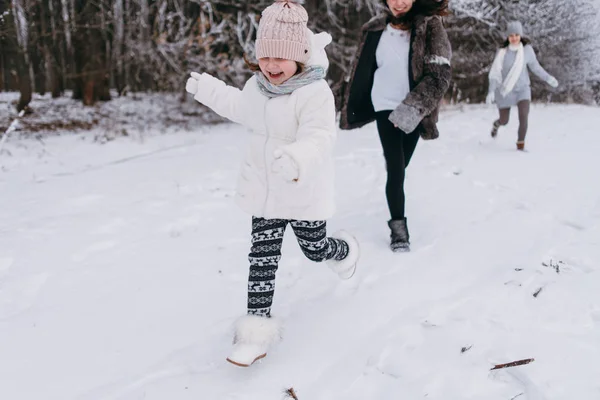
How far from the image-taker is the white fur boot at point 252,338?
2162mm

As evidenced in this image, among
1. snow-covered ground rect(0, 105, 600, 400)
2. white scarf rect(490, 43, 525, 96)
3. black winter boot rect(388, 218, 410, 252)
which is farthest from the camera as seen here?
white scarf rect(490, 43, 525, 96)

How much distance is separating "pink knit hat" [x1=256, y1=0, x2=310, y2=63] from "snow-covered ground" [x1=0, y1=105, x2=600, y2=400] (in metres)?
1.37

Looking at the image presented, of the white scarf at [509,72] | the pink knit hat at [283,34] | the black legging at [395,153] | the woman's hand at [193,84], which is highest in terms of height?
the pink knit hat at [283,34]

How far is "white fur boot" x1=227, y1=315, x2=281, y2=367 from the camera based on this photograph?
2.16 metres

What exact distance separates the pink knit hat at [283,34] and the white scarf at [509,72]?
5012mm

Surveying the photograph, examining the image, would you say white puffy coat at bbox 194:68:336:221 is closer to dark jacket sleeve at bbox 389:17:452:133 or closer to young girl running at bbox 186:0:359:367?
young girl running at bbox 186:0:359:367

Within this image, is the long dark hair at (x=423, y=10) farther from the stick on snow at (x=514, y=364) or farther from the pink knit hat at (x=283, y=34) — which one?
the stick on snow at (x=514, y=364)

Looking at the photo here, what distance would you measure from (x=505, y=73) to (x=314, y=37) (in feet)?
16.5

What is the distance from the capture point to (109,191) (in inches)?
201

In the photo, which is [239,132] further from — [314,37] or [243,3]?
[314,37]

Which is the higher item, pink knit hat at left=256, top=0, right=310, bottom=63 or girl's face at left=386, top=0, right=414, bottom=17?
girl's face at left=386, top=0, right=414, bottom=17

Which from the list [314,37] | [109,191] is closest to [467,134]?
[109,191]

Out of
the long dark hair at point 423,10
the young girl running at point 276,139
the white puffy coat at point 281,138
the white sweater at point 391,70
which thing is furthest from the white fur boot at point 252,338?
the long dark hair at point 423,10

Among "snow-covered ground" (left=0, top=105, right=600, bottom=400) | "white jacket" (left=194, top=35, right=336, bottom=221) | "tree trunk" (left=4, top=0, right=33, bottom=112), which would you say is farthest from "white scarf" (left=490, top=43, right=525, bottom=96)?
"tree trunk" (left=4, top=0, right=33, bottom=112)
